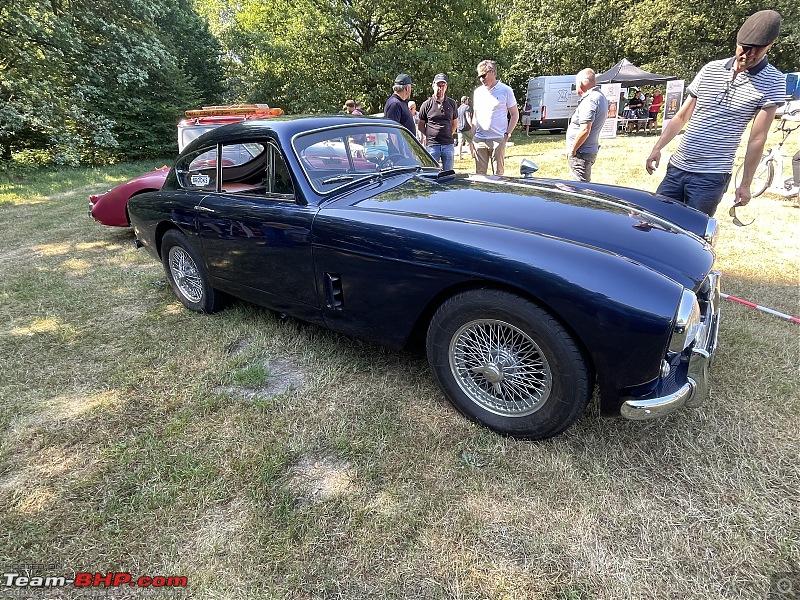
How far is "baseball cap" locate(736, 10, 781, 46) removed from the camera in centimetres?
285

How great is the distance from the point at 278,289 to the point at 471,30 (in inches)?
883

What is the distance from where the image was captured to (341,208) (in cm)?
266

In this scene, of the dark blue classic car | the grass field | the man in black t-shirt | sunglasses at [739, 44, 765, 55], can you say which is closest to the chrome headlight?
the dark blue classic car

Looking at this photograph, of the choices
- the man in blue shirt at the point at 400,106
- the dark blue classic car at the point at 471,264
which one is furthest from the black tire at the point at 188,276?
the man in blue shirt at the point at 400,106

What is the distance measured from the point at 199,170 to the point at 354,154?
1.27 m

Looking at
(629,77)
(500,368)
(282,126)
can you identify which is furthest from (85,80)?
(629,77)

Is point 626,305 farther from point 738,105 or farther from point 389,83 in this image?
point 389,83

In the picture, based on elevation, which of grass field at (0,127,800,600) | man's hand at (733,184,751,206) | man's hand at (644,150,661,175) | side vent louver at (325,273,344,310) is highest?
man's hand at (644,150,661,175)

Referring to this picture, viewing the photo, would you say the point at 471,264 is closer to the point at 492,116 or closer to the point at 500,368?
the point at 500,368

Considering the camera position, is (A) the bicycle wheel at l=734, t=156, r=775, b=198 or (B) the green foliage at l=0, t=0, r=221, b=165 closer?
(A) the bicycle wheel at l=734, t=156, r=775, b=198

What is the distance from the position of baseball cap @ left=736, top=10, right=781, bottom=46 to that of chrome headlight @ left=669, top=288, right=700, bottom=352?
209cm

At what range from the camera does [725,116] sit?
10.6 feet

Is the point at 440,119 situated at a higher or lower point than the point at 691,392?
higher

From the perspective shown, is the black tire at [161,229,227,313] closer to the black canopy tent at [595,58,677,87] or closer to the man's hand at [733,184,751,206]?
the man's hand at [733,184,751,206]
